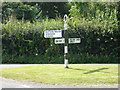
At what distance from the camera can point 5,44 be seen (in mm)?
17562

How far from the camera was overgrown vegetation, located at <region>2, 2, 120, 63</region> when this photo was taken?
54.4ft

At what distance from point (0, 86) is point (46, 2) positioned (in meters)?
26.7

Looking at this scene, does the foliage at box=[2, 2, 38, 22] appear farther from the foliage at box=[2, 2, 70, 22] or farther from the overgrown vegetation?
the overgrown vegetation

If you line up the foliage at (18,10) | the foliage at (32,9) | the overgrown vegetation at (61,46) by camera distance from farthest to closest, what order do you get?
the foliage at (32,9)
the foliage at (18,10)
the overgrown vegetation at (61,46)

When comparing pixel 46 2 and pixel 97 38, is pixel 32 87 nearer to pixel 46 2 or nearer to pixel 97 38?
pixel 97 38

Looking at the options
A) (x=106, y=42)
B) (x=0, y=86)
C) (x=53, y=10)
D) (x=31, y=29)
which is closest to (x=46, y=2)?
(x=53, y=10)

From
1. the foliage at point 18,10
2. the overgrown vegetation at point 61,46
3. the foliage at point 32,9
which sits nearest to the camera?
the overgrown vegetation at point 61,46

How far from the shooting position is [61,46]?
1691cm

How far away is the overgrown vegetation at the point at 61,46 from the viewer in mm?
16578

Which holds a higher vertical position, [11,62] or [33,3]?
[33,3]

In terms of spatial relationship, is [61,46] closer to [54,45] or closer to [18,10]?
[54,45]

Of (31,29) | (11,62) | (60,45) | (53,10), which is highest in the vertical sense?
(53,10)

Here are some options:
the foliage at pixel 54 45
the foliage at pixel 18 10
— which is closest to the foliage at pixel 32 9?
the foliage at pixel 18 10

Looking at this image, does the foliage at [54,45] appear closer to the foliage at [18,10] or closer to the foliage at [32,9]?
the foliage at [32,9]
